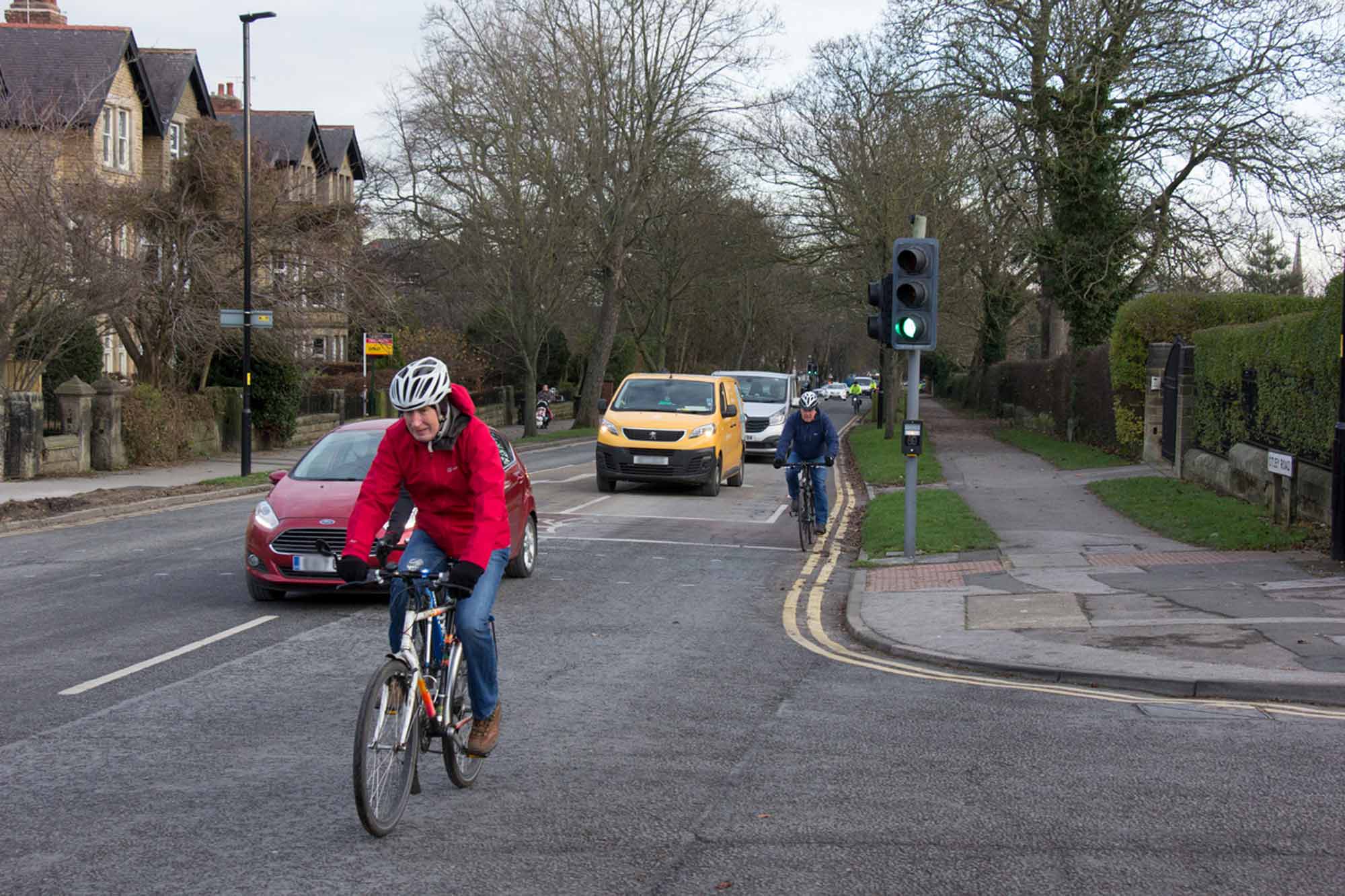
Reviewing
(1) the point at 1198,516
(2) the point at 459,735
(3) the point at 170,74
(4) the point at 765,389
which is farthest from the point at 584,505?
(3) the point at 170,74

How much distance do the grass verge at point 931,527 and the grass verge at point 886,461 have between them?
61 centimetres

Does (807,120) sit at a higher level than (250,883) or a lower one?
higher

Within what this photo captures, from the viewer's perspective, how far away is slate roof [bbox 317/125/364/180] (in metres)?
59.5

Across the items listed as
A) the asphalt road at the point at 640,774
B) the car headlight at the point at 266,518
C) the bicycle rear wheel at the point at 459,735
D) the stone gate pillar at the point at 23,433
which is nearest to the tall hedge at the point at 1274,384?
the asphalt road at the point at 640,774

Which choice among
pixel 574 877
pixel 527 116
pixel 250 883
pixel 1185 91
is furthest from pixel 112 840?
pixel 527 116

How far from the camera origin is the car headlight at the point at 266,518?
10.8 metres

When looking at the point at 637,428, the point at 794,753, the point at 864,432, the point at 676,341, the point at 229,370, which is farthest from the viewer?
the point at 676,341

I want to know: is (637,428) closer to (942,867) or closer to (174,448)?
(174,448)

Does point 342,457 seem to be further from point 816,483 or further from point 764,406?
point 764,406

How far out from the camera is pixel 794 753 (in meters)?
6.61

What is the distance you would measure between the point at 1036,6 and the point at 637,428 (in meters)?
17.3

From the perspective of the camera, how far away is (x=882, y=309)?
46.8 feet

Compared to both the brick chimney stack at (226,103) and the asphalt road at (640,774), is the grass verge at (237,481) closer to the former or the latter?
the asphalt road at (640,774)

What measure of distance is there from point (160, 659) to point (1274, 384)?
12939mm
